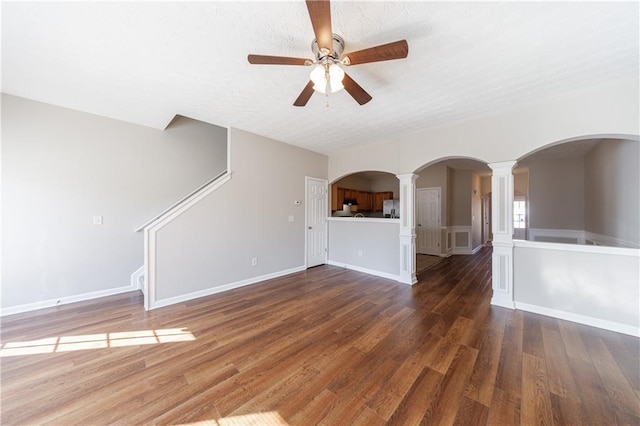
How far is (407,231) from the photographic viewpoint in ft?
13.6

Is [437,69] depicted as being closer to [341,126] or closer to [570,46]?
[570,46]

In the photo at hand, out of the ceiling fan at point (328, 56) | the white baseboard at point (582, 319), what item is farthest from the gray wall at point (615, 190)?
the ceiling fan at point (328, 56)

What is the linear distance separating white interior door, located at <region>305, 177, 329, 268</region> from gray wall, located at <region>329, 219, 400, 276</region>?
204mm

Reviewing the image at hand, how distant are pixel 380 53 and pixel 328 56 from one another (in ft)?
1.26

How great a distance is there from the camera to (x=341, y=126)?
371 cm

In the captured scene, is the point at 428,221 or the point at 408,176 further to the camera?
the point at 428,221

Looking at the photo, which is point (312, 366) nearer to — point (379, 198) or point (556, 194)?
point (379, 198)

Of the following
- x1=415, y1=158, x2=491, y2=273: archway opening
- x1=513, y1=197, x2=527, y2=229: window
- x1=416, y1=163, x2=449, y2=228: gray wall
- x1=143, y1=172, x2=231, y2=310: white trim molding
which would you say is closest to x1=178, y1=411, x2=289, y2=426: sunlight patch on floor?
x1=143, y1=172, x2=231, y2=310: white trim molding

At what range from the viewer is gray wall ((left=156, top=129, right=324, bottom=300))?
3316mm

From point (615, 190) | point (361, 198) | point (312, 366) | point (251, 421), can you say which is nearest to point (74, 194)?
point (251, 421)

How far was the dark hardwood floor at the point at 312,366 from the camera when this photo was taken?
1.51 meters

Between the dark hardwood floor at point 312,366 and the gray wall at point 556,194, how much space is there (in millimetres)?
4369

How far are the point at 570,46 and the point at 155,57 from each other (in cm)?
366

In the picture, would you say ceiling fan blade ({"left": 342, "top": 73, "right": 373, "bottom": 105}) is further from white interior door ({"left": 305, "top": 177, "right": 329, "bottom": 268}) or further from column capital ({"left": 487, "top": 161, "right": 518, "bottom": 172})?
white interior door ({"left": 305, "top": 177, "right": 329, "bottom": 268})
